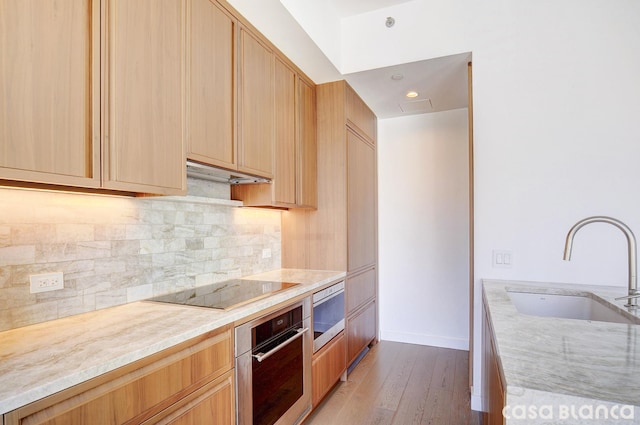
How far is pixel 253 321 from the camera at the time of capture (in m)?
1.67

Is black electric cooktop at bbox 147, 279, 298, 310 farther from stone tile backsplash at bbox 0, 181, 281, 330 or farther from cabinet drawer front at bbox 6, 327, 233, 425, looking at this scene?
cabinet drawer front at bbox 6, 327, 233, 425

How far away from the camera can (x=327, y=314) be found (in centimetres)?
253

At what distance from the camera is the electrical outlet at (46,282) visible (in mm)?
1332

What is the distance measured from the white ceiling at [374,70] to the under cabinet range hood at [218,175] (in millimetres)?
958

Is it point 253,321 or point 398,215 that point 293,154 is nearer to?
point 253,321

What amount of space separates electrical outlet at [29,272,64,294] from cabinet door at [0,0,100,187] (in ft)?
1.53

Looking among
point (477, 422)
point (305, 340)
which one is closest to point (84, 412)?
point (305, 340)

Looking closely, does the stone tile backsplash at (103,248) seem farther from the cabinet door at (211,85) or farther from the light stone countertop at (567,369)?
the light stone countertop at (567,369)

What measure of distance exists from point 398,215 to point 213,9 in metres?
2.80

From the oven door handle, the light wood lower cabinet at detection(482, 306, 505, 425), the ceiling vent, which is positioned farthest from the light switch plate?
the ceiling vent

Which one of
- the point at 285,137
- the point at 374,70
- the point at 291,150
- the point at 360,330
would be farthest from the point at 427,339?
the point at 374,70

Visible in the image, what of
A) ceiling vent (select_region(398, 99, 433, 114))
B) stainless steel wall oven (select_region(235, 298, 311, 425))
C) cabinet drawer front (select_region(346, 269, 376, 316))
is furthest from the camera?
ceiling vent (select_region(398, 99, 433, 114))

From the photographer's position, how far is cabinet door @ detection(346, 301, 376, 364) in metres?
2.97

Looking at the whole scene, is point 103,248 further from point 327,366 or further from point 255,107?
point 327,366
